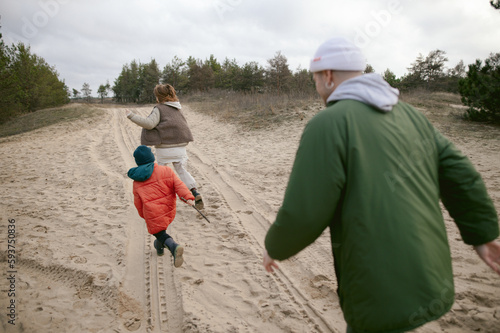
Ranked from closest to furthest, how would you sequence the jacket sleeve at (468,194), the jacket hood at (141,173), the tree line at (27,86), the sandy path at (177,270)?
the jacket sleeve at (468,194), the sandy path at (177,270), the jacket hood at (141,173), the tree line at (27,86)

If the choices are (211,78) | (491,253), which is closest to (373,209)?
(491,253)

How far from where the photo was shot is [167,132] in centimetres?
468

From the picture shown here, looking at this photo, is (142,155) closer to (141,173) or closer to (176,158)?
(141,173)

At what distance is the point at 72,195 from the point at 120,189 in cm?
90

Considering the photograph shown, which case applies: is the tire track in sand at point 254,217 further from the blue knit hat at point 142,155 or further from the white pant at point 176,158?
the blue knit hat at point 142,155

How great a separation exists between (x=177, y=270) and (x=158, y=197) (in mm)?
916

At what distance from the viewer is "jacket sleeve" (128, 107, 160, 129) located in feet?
14.2

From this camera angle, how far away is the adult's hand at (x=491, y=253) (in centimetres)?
147

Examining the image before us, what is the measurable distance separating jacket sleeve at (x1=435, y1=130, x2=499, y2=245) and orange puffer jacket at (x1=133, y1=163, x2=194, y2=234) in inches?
105

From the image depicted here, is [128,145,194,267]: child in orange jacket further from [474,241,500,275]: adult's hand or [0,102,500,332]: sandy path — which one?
[474,241,500,275]: adult's hand

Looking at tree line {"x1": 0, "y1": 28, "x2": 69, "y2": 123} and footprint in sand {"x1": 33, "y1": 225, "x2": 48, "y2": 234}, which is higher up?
tree line {"x1": 0, "y1": 28, "x2": 69, "y2": 123}

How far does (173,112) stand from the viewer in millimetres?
4758

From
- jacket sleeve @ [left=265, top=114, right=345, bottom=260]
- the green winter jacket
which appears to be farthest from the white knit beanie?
jacket sleeve @ [left=265, top=114, right=345, bottom=260]

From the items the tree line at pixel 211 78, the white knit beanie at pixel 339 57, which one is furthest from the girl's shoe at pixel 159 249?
the tree line at pixel 211 78
